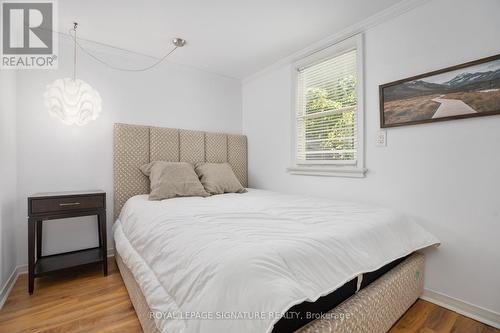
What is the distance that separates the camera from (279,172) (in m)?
3.12

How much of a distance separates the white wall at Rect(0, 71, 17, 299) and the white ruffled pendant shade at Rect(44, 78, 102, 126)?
0.26 metres

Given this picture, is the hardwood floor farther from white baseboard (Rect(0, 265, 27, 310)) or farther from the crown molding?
the crown molding

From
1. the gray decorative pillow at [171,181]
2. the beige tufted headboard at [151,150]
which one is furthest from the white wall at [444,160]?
the beige tufted headboard at [151,150]

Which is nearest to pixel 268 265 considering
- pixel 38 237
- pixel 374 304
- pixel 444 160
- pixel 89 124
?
pixel 374 304

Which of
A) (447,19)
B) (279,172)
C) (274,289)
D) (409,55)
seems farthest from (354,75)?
(274,289)

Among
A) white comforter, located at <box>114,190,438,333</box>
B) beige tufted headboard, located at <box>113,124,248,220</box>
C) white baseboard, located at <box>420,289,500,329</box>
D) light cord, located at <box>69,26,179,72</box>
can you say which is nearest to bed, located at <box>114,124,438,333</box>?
white comforter, located at <box>114,190,438,333</box>

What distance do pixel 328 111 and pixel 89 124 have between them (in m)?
2.55

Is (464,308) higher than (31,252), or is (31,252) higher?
(31,252)

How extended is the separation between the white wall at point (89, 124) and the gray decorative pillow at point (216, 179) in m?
0.71

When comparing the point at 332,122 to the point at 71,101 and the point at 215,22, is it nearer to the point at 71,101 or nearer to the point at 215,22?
the point at 215,22

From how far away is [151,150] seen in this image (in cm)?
275

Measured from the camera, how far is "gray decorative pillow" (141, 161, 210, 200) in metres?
2.34

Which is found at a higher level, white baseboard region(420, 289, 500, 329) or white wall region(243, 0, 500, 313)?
white wall region(243, 0, 500, 313)

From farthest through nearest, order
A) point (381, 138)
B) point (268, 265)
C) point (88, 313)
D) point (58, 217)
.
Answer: point (381, 138)
point (58, 217)
point (88, 313)
point (268, 265)
